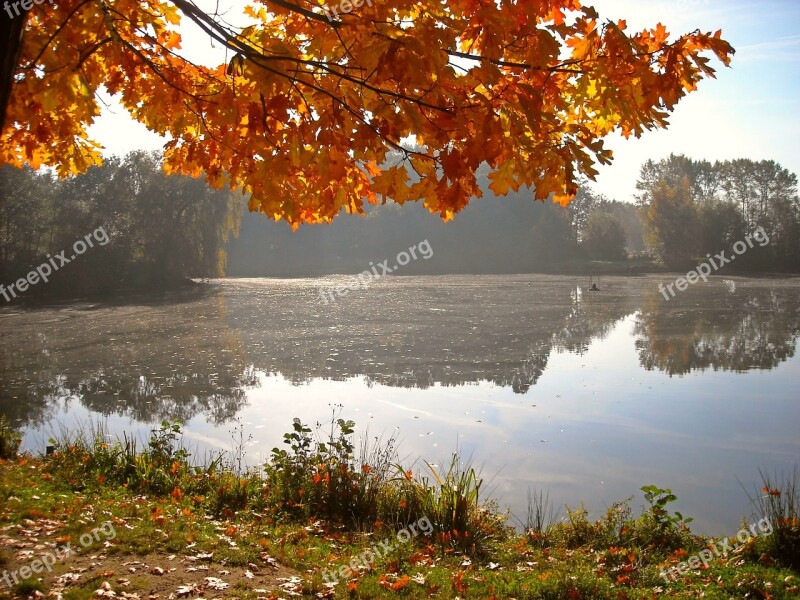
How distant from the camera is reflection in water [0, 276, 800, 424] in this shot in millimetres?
12086

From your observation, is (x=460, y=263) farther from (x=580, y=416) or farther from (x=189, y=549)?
(x=189, y=549)

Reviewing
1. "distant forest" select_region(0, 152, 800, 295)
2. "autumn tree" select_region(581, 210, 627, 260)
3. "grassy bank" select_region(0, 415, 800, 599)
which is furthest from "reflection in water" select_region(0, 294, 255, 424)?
"autumn tree" select_region(581, 210, 627, 260)

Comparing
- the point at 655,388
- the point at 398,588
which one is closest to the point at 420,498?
the point at 398,588

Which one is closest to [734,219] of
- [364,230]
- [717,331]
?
[364,230]

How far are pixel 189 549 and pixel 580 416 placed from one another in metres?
6.64

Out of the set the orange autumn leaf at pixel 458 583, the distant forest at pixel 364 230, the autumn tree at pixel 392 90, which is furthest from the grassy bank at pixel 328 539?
the distant forest at pixel 364 230

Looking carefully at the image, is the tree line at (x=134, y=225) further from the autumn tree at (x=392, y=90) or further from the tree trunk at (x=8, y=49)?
the tree trunk at (x=8, y=49)

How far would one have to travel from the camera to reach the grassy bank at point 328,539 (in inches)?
168

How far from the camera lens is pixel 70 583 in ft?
13.0

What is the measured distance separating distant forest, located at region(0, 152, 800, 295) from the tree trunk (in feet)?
30.8

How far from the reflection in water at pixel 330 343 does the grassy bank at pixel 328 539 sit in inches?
154

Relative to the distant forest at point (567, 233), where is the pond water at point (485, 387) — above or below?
below

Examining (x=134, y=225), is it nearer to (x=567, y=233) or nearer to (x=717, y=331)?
(x=717, y=331)

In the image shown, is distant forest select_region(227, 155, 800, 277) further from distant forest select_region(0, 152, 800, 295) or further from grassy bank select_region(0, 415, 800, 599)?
grassy bank select_region(0, 415, 800, 599)
